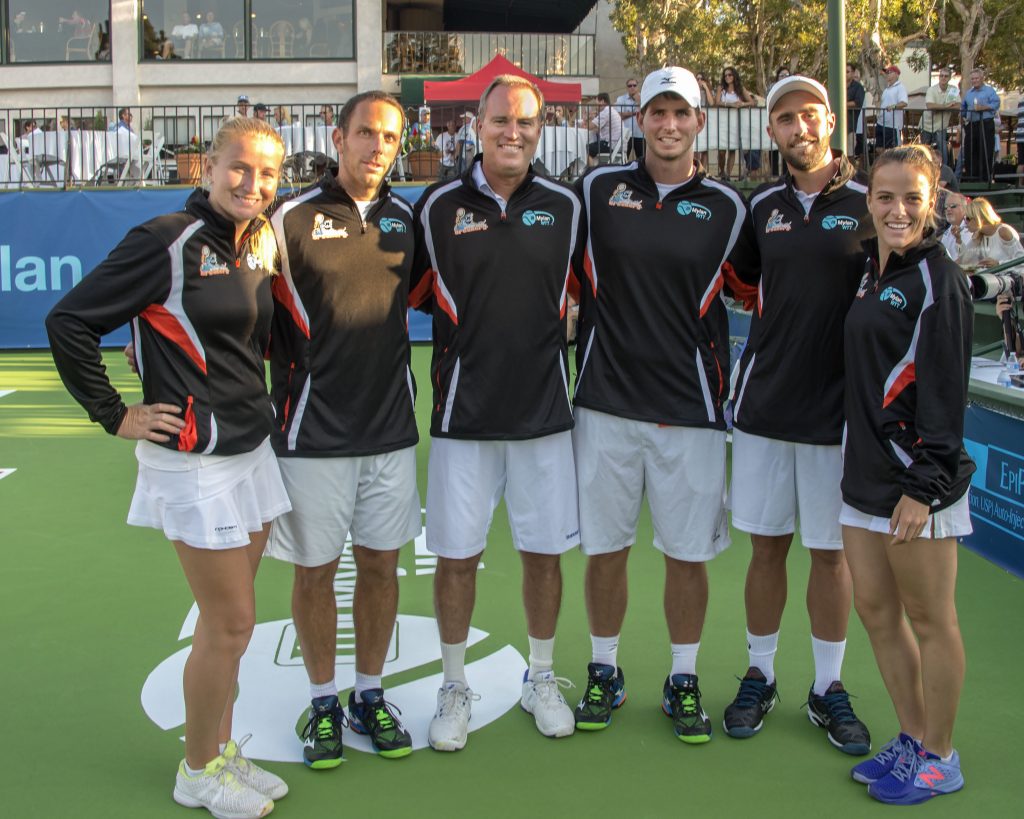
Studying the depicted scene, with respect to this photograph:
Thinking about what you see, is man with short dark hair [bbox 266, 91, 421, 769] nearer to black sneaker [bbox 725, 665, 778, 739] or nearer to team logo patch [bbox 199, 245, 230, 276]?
team logo patch [bbox 199, 245, 230, 276]

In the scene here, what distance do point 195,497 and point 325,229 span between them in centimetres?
101

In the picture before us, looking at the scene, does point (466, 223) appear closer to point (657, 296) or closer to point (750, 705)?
point (657, 296)

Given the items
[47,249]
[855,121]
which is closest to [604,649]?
[855,121]

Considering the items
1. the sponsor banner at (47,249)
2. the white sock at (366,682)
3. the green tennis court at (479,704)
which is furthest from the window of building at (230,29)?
the white sock at (366,682)

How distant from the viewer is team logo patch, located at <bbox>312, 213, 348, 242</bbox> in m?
3.69

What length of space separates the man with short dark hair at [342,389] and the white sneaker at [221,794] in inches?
13.3

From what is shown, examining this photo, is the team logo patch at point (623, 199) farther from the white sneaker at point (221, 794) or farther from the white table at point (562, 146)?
the white table at point (562, 146)

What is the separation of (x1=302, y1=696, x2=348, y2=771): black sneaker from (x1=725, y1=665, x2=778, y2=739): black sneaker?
4.47 ft

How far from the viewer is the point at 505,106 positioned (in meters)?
3.86

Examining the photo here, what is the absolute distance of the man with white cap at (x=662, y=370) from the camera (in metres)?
3.90

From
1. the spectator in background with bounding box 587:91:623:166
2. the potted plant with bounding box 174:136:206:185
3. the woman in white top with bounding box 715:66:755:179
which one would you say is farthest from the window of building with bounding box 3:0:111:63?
the woman in white top with bounding box 715:66:755:179

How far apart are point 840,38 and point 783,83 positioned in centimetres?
393

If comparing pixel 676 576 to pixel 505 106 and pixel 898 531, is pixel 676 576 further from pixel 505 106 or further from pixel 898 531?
pixel 505 106

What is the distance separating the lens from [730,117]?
47.9 feet
